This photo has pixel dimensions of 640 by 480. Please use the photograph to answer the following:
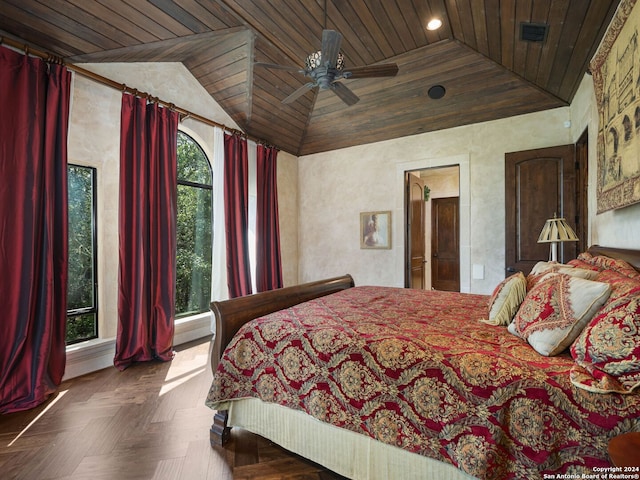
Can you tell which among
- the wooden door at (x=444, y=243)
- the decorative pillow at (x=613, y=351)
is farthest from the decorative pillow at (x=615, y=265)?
the wooden door at (x=444, y=243)

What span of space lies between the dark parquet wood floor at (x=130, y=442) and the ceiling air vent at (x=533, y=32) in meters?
3.61

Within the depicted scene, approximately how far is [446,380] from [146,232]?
3051mm

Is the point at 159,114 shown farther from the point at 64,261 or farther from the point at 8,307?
the point at 8,307

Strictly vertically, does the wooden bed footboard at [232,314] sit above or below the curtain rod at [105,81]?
below

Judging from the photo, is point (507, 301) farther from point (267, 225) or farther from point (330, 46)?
point (267, 225)

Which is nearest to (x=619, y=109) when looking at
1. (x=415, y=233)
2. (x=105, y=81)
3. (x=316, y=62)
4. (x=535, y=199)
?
(x=535, y=199)

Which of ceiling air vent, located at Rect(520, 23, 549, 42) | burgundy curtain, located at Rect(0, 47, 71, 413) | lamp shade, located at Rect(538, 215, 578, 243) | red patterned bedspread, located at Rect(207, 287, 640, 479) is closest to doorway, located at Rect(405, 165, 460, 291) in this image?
lamp shade, located at Rect(538, 215, 578, 243)

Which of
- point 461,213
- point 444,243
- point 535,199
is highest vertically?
point 535,199

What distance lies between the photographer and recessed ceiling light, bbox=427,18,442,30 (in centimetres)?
288

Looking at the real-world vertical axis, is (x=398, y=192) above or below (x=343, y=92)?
below

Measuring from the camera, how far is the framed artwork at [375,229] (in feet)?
15.1

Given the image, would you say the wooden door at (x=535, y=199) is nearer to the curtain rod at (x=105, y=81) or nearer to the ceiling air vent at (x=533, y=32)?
the ceiling air vent at (x=533, y=32)

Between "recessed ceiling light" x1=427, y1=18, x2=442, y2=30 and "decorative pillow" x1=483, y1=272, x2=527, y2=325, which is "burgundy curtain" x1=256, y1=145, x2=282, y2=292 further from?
"decorative pillow" x1=483, y1=272, x2=527, y2=325

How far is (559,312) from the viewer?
53.6 inches
